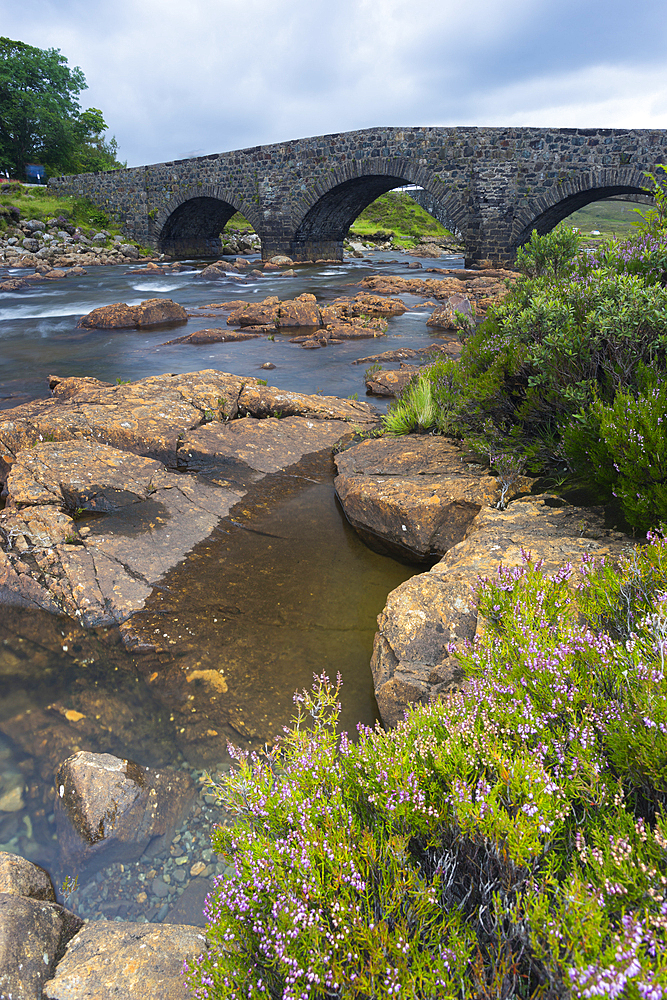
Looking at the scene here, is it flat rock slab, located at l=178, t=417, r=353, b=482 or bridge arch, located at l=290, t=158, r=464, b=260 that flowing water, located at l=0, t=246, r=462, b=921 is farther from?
bridge arch, located at l=290, t=158, r=464, b=260

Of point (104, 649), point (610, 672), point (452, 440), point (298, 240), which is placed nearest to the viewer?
point (610, 672)

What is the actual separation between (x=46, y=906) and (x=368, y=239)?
180 ft

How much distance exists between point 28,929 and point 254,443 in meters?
5.12

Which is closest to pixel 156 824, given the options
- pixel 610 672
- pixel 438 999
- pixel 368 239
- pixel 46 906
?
pixel 46 906

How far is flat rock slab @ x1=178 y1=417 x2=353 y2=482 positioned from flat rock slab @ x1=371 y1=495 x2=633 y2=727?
10.0ft

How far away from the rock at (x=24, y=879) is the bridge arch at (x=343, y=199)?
2638 centimetres

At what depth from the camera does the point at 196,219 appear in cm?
3862

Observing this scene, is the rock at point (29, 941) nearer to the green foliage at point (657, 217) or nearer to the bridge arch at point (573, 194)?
the green foliage at point (657, 217)

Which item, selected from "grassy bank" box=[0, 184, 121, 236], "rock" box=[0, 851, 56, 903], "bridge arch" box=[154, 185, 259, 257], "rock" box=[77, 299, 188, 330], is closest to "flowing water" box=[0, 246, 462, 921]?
"rock" box=[0, 851, 56, 903]

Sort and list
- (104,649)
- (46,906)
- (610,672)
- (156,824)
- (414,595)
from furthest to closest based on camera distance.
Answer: (104,649) < (414,595) < (156,824) < (46,906) < (610,672)

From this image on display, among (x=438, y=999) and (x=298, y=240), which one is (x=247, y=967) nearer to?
(x=438, y=999)

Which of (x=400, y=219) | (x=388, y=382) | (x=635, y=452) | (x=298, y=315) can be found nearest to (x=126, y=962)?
(x=635, y=452)

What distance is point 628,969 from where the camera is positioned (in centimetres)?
103

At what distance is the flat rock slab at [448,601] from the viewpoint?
304cm
